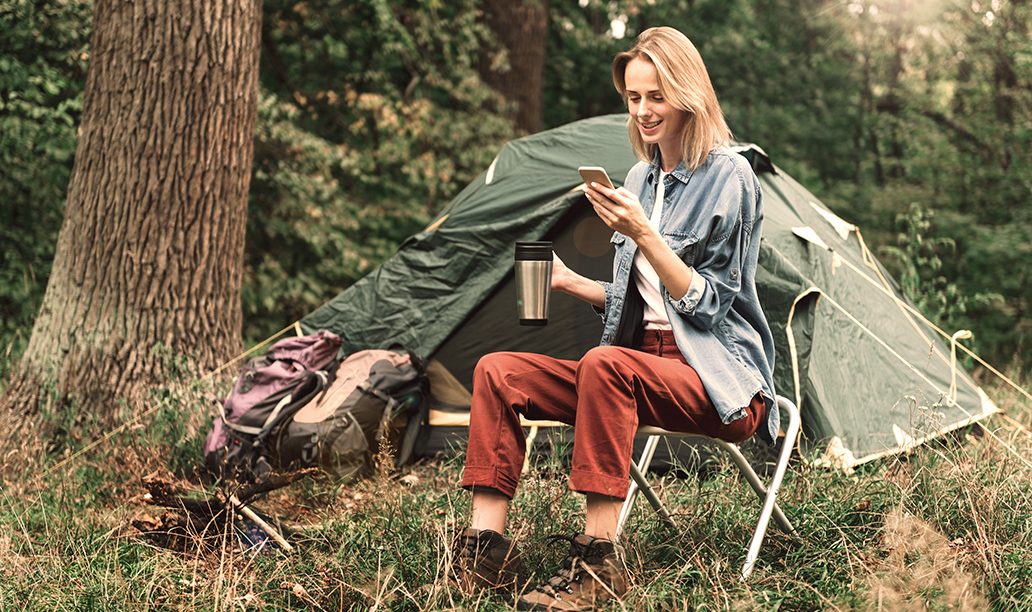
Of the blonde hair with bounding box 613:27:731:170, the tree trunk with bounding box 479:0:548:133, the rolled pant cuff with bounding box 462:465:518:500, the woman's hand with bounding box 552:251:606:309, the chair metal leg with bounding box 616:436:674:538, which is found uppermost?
the tree trunk with bounding box 479:0:548:133

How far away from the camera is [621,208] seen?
186 cm

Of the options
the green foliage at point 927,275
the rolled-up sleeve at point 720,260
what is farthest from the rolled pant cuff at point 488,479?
the green foliage at point 927,275

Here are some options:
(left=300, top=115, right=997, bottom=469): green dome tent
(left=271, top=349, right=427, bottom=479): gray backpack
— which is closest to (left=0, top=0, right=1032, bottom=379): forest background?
(left=300, top=115, right=997, bottom=469): green dome tent

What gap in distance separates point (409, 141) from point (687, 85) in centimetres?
557

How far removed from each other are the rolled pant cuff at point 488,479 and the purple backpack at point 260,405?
1433mm

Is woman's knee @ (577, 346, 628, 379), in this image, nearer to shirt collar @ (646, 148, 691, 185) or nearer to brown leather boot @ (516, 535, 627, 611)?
brown leather boot @ (516, 535, 627, 611)

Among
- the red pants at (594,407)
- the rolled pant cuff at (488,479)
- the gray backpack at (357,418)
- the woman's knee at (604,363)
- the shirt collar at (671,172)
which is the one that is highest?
the shirt collar at (671,172)

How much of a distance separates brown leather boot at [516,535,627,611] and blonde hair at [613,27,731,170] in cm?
97

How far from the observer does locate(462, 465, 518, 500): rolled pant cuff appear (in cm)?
190

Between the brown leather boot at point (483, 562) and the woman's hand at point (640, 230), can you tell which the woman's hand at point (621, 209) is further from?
the brown leather boot at point (483, 562)

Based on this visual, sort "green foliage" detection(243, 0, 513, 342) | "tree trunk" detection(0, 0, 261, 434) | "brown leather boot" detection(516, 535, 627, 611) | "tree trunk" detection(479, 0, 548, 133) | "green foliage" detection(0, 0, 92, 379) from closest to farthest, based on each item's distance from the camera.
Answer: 1. "brown leather boot" detection(516, 535, 627, 611)
2. "tree trunk" detection(0, 0, 261, 434)
3. "green foliage" detection(0, 0, 92, 379)
4. "green foliage" detection(243, 0, 513, 342)
5. "tree trunk" detection(479, 0, 548, 133)

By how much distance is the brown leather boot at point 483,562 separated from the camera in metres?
1.87

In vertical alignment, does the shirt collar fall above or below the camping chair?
above

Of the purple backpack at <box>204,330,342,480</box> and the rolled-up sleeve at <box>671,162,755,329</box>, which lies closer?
the rolled-up sleeve at <box>671,162,755,329</box>
